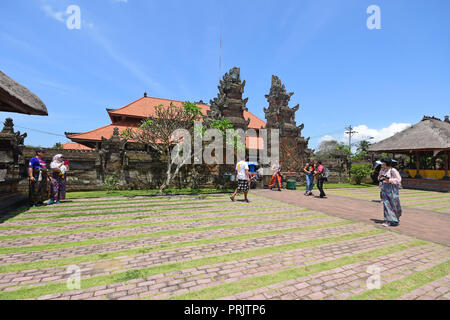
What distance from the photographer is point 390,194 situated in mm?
5242

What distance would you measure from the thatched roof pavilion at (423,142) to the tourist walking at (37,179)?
79.3 ft

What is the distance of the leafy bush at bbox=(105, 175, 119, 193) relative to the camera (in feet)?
36.6

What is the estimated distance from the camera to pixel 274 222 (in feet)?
18.1

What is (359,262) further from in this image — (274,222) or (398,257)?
(274,222)

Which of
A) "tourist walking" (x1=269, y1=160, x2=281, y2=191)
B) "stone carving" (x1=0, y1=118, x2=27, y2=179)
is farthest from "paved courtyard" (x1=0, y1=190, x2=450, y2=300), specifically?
"tourist walking" (x1=269, y1=160, x2=281, y2=191)

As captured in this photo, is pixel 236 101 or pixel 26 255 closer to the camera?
pixel 26 255

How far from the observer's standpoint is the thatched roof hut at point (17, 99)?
5.57m

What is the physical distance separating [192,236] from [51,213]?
496 cm

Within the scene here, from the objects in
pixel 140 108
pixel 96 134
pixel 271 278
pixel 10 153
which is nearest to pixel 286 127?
pixel 271 278

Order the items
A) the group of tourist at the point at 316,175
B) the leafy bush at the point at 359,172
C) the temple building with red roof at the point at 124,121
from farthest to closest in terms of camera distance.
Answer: the leafy bush at the point at 359,172
the temple building with red roof at the point at 124,121
the group of tourist at the point at 316,175

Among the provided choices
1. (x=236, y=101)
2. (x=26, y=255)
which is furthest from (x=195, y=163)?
(x=26, y=255)

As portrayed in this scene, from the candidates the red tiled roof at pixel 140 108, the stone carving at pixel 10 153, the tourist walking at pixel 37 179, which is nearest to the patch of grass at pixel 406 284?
the tourist walking at pixel 37 179

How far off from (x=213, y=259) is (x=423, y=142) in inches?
859

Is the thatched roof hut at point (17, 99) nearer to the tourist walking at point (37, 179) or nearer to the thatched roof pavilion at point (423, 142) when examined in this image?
the tourist walking at point (37, 179)
